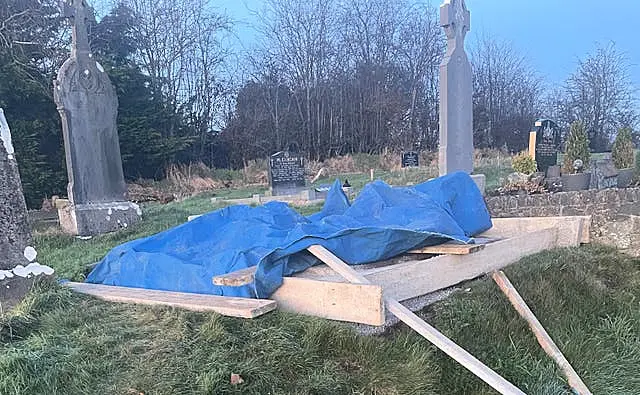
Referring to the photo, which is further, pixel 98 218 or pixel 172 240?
pixel 98 218

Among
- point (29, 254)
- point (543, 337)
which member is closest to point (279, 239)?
point (29, 254)

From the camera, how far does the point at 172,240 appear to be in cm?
401

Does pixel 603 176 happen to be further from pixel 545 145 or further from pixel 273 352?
pixel 273 352

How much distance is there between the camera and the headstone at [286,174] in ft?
40.2

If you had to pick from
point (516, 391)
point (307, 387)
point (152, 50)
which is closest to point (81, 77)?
point (307, 387)

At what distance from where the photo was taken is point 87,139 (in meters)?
7.44

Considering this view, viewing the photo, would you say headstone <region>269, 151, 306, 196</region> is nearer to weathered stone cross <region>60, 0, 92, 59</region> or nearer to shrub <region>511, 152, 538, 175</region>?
shrub <region>511, 152, 538, 175</region>

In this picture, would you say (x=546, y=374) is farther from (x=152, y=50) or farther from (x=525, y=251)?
(x=152, y=50)

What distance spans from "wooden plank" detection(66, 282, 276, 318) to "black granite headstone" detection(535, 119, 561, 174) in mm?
8577

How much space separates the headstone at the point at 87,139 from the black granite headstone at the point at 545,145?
763cm

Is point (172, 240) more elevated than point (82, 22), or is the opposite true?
point (82, 22)

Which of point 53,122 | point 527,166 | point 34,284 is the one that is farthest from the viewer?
point 53,122

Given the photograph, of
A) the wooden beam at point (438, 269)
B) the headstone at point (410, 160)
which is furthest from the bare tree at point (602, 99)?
the wooden beam at point (438, 269)

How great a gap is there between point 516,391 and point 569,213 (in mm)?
4295
